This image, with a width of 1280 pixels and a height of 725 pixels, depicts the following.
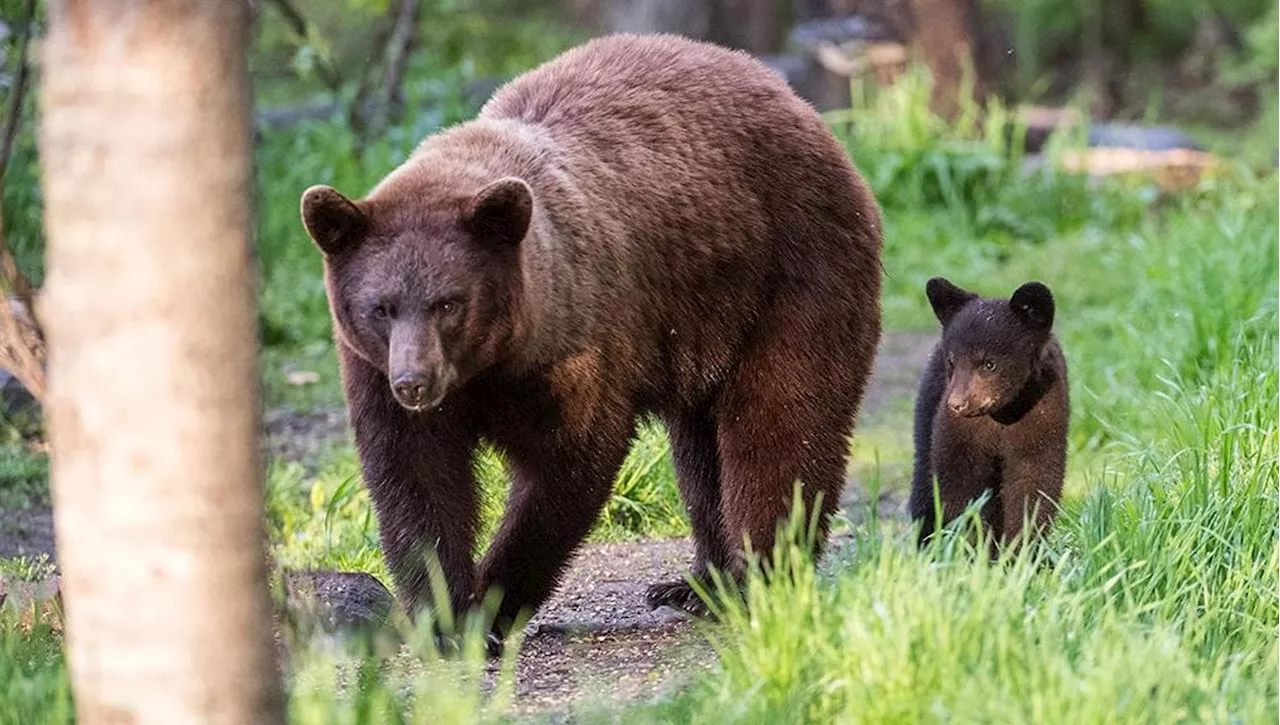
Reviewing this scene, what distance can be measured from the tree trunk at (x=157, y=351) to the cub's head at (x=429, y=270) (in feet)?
4.54

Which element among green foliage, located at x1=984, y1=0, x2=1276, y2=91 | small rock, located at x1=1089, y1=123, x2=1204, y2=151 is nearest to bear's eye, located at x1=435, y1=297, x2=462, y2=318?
small rock, located at x1=1089, y1=123, x2=1204, y2=151

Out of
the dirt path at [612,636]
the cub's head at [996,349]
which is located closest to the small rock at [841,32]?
the dirt path at [612,636]

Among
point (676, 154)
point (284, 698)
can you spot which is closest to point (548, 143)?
point (676, 154)

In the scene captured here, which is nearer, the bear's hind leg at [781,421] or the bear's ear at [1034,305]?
the bear's hind leg at [781,421]

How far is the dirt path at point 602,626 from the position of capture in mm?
4496

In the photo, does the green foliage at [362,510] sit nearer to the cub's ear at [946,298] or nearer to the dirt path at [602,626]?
the dirt path at [602,626]

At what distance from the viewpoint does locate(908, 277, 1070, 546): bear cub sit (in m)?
5.57

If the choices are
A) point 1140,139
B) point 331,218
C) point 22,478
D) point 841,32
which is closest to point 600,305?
point 331,218

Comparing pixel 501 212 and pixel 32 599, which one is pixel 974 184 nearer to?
pixel 501 212

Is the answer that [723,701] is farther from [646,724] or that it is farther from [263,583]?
[263,583]

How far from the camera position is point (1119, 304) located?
1034 centimetres

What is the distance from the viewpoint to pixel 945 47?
15211 millimetres

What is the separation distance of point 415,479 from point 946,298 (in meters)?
1.93

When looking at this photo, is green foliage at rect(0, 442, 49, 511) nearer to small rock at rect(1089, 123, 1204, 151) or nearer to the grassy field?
the grassy field
